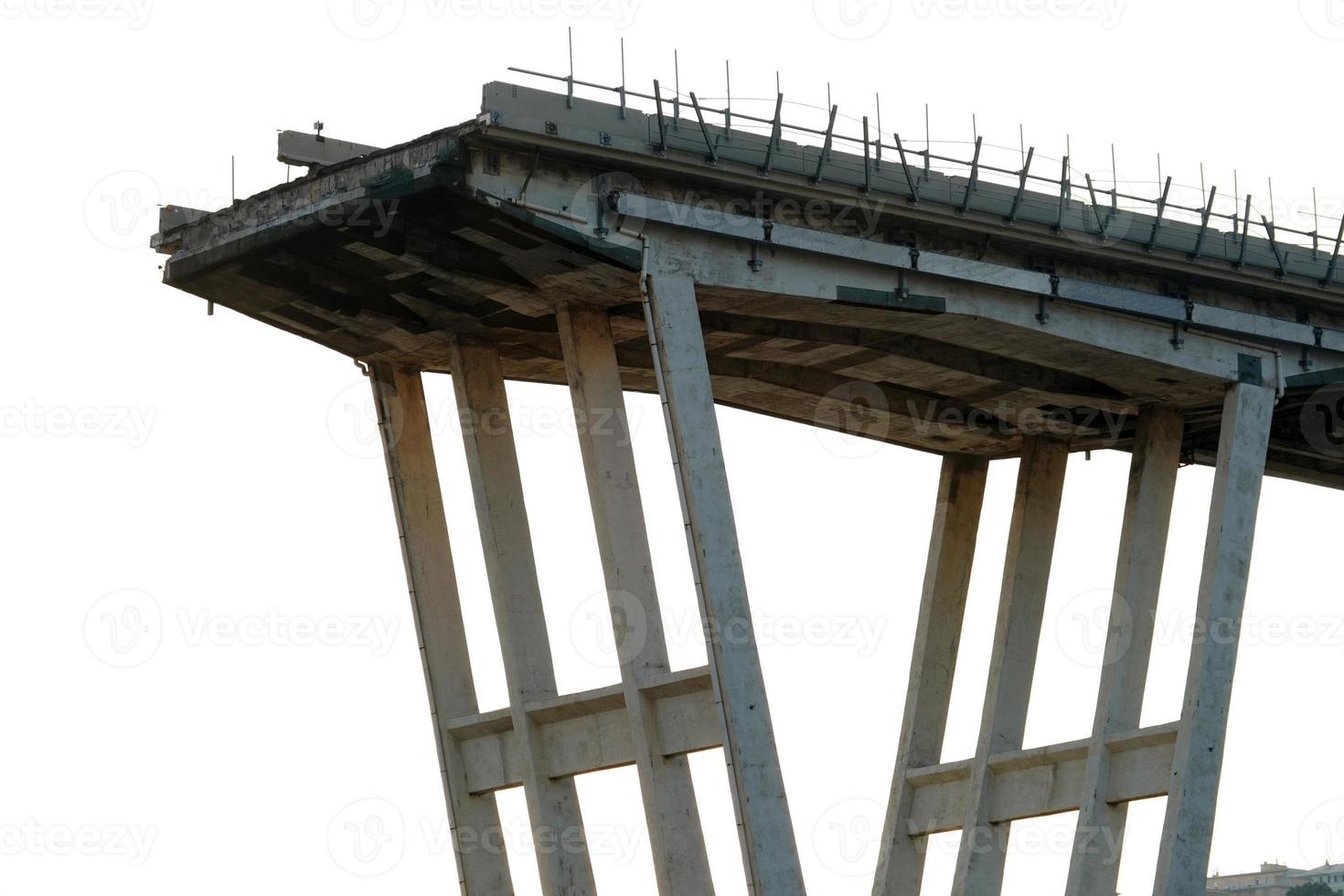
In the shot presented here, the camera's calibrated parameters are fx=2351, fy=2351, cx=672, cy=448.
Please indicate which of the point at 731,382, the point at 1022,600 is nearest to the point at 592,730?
the point at 731,382

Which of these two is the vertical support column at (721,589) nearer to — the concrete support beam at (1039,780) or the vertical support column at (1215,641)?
the vertical support column at (1215,641)

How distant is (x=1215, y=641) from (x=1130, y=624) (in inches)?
110

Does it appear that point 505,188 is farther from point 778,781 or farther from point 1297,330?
point 1297,330

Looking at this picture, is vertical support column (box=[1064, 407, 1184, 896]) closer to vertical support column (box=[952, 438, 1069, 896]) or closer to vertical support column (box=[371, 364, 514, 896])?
vertical support column (box=[952, 438, 1069, 896])

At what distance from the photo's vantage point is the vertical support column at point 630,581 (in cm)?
3728

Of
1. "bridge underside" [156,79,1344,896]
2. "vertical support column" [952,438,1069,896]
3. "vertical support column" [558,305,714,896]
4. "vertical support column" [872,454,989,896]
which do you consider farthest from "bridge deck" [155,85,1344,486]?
"vertical support column" [872,454,989,896]

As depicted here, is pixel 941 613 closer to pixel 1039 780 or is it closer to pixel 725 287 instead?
pixel 1039 780

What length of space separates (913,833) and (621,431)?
44.2 ft

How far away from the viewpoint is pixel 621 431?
127 feet

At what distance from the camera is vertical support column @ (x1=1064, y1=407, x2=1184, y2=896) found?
42906 mm

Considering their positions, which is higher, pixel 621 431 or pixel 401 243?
pixel 401 243

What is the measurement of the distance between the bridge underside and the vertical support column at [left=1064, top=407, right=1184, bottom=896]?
0.21ft

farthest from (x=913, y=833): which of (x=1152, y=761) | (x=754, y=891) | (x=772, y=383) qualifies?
(x=754, y=891)

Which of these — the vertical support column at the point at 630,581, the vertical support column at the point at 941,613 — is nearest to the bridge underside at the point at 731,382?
A: the vertical support column at the point at 630,581
